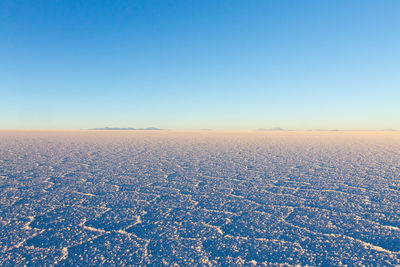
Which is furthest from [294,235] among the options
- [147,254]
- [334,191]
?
[334,191]

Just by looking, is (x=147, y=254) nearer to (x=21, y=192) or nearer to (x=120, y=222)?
(x=120, y=222)

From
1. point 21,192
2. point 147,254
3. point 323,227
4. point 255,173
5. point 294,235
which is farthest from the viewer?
point 255,173

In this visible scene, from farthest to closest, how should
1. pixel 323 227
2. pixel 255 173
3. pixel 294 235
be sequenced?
pixel 255 173 → pixel 323 227 → pixel 294 235

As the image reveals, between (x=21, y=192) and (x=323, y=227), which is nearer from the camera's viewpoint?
(x=323, y=227)

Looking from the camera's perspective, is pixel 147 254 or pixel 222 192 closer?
pixel 147 254


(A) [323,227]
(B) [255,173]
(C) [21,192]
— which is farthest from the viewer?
(B) [255,173]

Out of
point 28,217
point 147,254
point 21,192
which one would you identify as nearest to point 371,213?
point 147,254

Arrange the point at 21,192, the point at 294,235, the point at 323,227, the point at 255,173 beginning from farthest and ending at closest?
the point at 255,173 < the point at 21,192 < the point at 323,227 < the point at 294,235

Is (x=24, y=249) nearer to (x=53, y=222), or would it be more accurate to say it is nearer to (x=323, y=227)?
(x=53, y=222)

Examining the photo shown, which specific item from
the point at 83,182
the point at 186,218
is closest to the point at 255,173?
the point at 186,218
